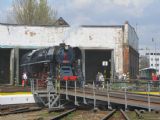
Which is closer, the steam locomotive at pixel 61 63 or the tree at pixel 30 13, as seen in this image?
the steam locomotive at pixel 61 63

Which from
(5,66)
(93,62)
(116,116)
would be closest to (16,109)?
(116,116)

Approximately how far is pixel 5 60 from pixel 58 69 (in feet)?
89.6

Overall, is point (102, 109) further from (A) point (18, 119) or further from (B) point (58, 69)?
(B) point (58, 69)

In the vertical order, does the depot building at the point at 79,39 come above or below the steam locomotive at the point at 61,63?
above

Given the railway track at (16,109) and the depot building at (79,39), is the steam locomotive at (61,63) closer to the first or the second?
the railway track at (16,109)

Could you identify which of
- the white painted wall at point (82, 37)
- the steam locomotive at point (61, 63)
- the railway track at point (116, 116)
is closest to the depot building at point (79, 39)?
the white painted wall at point (82, 37)

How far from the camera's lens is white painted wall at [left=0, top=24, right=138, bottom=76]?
5691 centimetres

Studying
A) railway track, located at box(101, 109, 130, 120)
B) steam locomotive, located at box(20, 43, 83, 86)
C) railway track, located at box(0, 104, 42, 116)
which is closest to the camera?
railway track, located at box(101, 109, 130, 120)

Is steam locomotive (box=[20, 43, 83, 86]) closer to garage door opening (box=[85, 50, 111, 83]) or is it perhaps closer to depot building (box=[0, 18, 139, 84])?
depot building (box=[0, 18, 139, 84])

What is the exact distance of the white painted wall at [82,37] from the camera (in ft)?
187

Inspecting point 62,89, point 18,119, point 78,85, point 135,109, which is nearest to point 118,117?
point 135,109

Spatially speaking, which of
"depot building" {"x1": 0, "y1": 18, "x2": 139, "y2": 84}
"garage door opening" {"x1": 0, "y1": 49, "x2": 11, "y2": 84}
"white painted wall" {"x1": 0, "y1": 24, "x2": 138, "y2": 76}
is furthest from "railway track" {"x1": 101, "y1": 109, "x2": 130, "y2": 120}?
"garage door opening" {"x1": 0, "y1": 49, "x2": 11, "y2": 84}

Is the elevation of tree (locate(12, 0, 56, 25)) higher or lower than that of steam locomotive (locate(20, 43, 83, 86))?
higher

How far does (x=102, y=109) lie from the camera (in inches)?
1083
